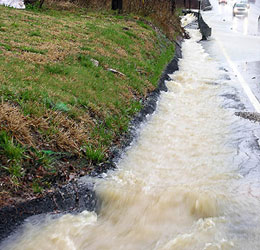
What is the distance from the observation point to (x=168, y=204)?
17.1 ft

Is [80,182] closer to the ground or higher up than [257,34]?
closer to the ground

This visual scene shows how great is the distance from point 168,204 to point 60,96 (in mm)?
3273

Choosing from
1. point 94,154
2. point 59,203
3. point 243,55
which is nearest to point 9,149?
point 59,203

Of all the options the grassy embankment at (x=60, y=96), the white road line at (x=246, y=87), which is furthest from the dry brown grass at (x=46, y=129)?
the white road line at (x=246, y=87)

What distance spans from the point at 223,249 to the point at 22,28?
10.2 meters

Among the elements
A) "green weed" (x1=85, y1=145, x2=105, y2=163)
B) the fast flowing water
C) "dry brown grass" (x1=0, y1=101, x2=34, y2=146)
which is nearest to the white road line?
the fast flowing water

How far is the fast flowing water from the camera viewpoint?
4.39 metres

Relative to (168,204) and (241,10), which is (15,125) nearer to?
(168,204)

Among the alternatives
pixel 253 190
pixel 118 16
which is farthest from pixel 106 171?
pixel 118 16

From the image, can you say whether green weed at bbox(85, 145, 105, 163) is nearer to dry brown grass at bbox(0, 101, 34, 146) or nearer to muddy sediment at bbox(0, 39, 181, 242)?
muddy sediment at bbox(0, 39, 181, 242)

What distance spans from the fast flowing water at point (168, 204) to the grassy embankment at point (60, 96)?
0.65m

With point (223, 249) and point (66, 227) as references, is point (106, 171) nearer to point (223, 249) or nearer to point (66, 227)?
point (66, 227)

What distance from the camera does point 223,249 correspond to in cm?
417

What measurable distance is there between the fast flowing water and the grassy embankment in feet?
2.13
